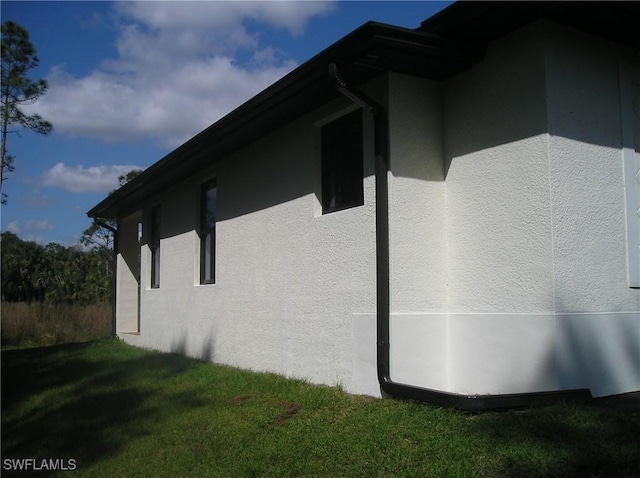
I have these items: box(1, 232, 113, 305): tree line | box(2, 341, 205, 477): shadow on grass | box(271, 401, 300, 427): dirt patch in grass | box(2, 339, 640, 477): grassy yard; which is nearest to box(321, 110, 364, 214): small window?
box(2, 339, 640, 477): grassy yard

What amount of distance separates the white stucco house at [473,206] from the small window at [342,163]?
2 centimetres

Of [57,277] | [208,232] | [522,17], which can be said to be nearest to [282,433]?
[522,17]

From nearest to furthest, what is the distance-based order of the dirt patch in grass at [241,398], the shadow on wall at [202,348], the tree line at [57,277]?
the dirt patch in grass at [241,398]
the shadow on wall at [202,348]
the tree line at [57,277]

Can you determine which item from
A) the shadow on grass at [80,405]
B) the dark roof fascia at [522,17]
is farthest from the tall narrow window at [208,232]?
the dark roof fascia at [522,17]

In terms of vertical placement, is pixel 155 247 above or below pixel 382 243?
above

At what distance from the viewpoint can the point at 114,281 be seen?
17.1 m

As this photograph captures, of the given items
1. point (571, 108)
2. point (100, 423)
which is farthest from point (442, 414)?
point (100, 423)

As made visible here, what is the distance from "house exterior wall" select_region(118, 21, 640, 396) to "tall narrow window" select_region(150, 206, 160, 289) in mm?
7178

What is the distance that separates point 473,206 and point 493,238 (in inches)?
16.4

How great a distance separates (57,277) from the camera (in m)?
28.5

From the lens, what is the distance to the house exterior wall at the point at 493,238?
216 inches

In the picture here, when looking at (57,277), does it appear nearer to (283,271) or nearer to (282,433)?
(283,271)

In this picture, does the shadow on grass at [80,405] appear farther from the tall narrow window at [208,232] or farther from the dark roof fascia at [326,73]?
the dark roof fascia at [326,73]

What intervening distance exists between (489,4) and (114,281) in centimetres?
1429
